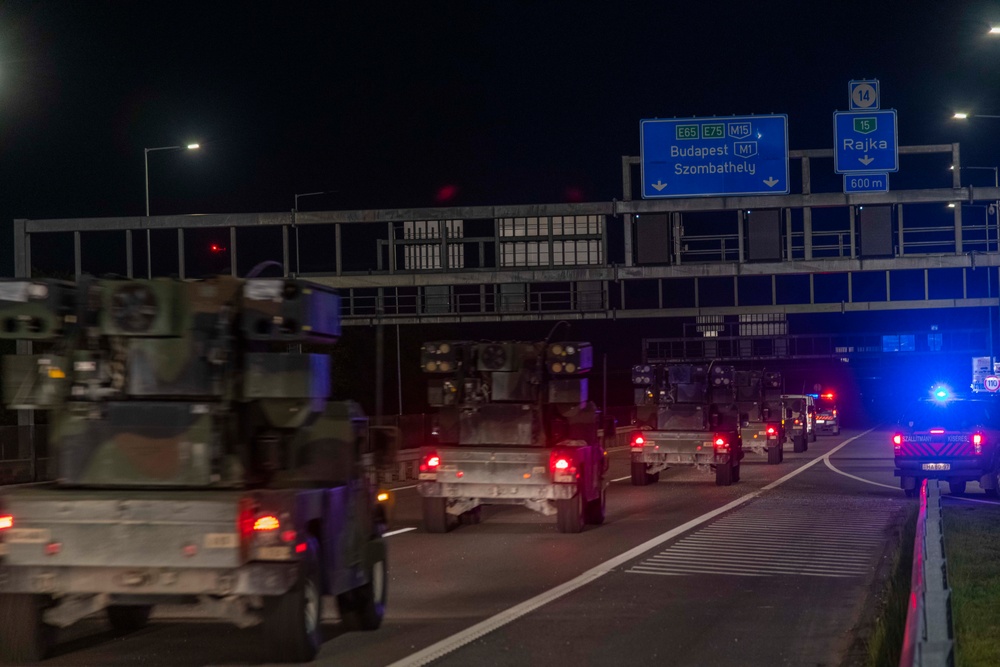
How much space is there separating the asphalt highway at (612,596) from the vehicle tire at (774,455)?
16.4 metres

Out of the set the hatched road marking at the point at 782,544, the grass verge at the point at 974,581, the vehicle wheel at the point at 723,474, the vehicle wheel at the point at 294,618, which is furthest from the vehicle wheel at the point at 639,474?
the vehicle wheel at the point at 294,618

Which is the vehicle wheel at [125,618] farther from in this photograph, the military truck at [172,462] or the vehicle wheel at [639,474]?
the vehicle wheel at [639,474]

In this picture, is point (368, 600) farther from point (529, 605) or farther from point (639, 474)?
point (639, 474)

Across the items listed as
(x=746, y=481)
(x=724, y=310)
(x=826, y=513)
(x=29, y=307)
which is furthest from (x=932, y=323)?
(x=29, y=307)

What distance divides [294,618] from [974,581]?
7.29m

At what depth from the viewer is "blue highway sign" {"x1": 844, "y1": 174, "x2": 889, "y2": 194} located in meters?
35.7

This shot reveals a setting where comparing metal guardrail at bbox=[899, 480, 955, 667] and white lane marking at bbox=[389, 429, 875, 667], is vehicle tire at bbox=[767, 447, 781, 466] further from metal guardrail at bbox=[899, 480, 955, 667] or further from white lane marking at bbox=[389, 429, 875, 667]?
metal guardrail at bbox=[899, 480, 955, 667]

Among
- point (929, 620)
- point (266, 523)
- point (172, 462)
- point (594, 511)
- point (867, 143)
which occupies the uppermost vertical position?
point (867, 143)

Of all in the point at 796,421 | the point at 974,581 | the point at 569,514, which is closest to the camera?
the point at 974,581

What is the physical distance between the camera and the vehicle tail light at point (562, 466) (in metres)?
19.5

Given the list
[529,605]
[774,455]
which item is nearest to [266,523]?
[529,605]

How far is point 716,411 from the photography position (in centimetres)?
3278

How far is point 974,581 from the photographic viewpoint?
13633 millimetres

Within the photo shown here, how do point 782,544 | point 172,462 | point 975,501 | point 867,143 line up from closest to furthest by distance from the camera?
1. point 172,462
2. point 782,544
3. point 975,501
4. point 867,143
